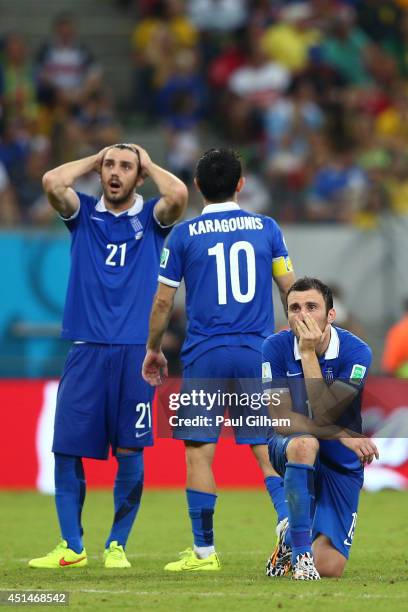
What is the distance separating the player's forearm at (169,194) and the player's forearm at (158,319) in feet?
2.46

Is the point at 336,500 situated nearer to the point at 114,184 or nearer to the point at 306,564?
the point at 306,564

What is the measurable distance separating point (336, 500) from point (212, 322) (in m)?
1.21

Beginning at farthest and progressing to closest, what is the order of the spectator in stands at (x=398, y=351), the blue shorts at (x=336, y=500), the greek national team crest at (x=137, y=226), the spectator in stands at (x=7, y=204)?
the spectator in stands at (x=7, y=204), the spectator in stands at (x=398, y=351), the greek national team crest at (x=137, y=226), the blue shorts at (x=336, y=500)

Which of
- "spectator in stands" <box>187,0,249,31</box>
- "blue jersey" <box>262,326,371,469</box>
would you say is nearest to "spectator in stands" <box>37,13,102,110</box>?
"spectator in stands" <box>187,0,249,31</box>

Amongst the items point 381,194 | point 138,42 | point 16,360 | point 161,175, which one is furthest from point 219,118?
point 161,175

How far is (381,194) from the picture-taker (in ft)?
51.6

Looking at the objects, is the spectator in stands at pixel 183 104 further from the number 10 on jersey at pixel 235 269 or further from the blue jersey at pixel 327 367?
the blue jersey at pixel 327 367

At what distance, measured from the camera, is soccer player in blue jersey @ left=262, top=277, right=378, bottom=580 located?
6.84 metres

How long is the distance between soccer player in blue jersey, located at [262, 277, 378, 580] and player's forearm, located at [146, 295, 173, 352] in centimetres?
76

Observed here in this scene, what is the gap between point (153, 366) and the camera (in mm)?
7734

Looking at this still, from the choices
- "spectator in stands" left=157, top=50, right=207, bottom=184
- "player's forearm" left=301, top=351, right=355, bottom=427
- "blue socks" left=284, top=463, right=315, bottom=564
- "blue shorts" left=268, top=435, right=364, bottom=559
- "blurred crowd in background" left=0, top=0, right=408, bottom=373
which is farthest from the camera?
"spectator in stands" left=157, top=50, right=207, bottom=184

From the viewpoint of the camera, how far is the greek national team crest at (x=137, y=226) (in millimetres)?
8258

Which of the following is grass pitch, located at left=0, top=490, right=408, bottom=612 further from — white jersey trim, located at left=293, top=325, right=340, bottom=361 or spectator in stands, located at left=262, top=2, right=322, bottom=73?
spectator in stands, located at left=262, top=2, right=322, bottom=73

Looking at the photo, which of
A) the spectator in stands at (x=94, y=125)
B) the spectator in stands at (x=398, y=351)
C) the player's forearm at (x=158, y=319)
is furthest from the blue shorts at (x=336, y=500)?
the spectator in stands at (x=94, y=125)
